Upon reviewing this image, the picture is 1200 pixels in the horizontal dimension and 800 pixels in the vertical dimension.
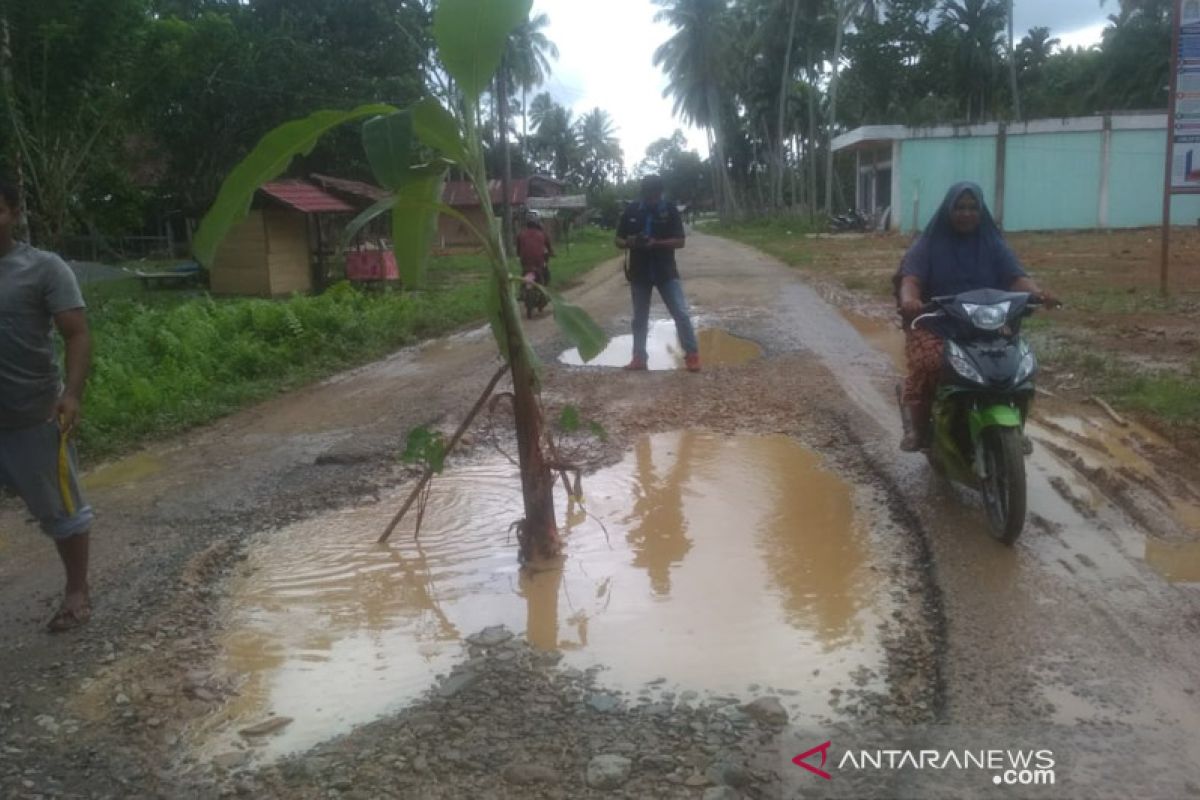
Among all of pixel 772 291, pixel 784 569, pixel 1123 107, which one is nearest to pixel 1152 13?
pixel 1123 107

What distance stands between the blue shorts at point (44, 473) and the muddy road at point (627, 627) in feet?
1.41

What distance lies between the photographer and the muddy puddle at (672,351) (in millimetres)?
9578

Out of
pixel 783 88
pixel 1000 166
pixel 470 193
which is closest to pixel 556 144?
pixel 783 88

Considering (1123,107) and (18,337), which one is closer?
(18,337)

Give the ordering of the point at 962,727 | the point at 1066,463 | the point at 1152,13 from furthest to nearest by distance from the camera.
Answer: the point at 1152,13 < the point at 1066,463 < the point at 962,727

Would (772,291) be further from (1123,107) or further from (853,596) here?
(1123,107)

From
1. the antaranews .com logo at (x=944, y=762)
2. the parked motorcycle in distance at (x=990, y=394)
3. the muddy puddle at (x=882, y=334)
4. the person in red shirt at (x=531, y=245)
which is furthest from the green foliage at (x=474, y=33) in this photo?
the person in red shirt at (x=531, y=245)

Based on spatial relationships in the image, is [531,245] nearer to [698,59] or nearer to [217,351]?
[217,351]

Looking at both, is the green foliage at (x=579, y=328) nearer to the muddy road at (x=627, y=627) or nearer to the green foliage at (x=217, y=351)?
the muddy road at (x=627, y=627)

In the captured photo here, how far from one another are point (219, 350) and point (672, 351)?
14.1ft

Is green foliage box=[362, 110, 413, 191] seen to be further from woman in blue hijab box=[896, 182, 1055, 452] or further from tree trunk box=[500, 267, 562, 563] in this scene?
woman in blue hijab box=[896, 182, 1055, 452]

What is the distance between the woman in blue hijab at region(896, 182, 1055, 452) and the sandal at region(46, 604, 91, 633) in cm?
387

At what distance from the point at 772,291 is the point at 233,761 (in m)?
14.0

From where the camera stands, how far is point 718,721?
3154mm
